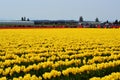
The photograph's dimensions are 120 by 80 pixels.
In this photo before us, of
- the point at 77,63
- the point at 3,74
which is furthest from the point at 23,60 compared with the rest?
the point at 3,74

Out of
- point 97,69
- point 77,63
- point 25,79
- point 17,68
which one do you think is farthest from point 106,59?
point 25,79

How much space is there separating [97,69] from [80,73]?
63 cm

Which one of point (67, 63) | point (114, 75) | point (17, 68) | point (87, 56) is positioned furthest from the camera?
point (87, 56)

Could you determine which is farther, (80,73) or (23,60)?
(23,60)

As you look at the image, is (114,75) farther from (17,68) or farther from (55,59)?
(55,59)

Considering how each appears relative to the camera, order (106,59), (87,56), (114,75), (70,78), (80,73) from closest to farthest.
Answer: (114,75)
(70,78)
(80,73)
(106,59)
(87,56)

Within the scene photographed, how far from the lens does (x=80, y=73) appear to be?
9062 mm

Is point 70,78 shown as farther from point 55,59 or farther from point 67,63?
point 55,59

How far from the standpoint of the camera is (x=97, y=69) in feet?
31.2

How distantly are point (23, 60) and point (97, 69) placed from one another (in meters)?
3.15

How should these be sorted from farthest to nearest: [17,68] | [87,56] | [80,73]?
[87,56] < [17,68] < [80,73]

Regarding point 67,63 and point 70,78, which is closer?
point 70,78

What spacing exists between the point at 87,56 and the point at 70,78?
5058mm

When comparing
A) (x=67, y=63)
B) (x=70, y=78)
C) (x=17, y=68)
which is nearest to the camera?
(x=70, y=78)
